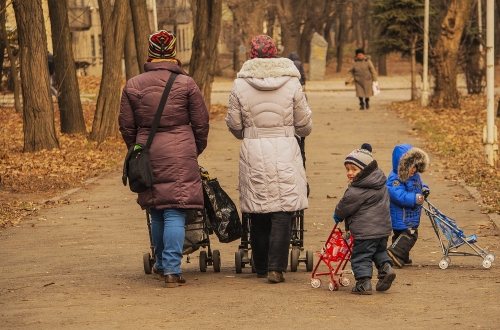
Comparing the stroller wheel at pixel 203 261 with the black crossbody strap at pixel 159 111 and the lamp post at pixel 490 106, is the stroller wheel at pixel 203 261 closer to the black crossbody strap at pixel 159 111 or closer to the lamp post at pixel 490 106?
the black crossbody strap at pixel 159 111

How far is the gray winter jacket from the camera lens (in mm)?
9148

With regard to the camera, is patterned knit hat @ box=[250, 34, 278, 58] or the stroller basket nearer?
the stroller basket

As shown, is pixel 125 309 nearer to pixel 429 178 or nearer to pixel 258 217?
pixel 258 217

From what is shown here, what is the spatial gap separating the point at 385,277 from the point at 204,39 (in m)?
22.7

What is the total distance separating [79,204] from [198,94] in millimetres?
6517

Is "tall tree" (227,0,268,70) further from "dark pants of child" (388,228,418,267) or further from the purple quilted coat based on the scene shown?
the purple quilted coat

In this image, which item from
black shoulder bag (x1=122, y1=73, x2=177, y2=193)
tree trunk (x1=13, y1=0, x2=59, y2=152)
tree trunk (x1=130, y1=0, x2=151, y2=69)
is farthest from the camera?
tree trunk (x1=130, y1=0, x2=151, y2=69)

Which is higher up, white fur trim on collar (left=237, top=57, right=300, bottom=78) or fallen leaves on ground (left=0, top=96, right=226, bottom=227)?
white fur trim on collar (left=237, top=57, right=300, bottom=78)

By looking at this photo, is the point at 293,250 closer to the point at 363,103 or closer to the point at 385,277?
the point at 385,277

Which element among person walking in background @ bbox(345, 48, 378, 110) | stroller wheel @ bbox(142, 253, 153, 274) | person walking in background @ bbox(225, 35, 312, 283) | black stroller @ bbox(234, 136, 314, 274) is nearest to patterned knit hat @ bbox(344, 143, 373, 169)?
person walking in background @ bbox(225, 35, 312, 283)

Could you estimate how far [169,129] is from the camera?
9609 mm

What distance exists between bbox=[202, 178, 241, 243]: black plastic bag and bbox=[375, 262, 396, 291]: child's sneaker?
131 centimetres

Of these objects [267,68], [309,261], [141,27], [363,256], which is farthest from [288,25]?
[363,256]

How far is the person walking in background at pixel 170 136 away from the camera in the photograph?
9539 millimetres
